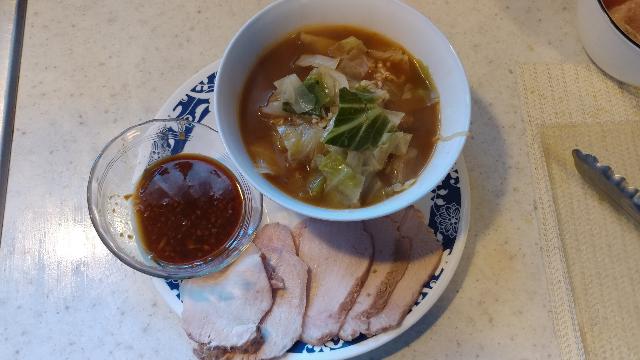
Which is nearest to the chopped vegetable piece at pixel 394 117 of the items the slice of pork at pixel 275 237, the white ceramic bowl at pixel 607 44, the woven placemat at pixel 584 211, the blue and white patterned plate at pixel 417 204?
the blue and white patterned plate at pixel 417 204

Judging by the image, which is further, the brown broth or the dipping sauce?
the dipping sauce

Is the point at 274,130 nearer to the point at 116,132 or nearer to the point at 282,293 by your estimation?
the point at 282,293

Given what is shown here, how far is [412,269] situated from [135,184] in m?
0.78

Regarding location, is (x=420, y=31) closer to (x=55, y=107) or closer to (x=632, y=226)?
(x=632, y=226)

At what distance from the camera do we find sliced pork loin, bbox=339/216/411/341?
4.29 feet

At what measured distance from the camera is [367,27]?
1386mm

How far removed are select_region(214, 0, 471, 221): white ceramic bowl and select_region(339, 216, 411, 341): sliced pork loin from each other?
214mm

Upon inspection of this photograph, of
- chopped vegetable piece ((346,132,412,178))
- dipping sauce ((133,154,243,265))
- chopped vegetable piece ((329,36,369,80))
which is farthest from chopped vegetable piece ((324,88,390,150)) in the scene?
dipping sauce ((133,154,243,265))

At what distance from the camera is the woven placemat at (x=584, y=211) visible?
55.7 inches

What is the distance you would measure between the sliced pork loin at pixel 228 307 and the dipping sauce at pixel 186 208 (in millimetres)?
77

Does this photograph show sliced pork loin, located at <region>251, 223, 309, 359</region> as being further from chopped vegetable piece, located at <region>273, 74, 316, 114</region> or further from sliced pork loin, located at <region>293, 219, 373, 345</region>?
chopped vegetable piece, located at <region>273, 74, 316, 114</region>

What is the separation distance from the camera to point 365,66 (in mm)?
1358

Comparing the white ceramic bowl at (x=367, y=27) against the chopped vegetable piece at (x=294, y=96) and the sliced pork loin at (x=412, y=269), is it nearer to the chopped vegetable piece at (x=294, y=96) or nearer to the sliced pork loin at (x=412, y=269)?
the chopped vegetable piece at (x=294, y=96)

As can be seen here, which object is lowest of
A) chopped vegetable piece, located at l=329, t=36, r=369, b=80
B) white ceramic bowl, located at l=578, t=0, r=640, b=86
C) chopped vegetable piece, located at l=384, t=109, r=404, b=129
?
white ceramic bowl, located at l=578, t=0, r=640, b=86
